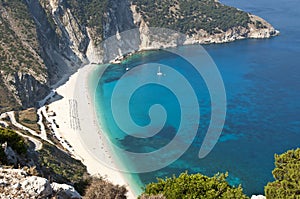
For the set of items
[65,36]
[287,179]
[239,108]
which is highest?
[65,36]

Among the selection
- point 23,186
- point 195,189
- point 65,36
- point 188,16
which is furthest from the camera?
point 188,16

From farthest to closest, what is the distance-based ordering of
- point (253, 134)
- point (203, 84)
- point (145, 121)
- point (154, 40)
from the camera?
point (154, 40)
point (203, 84)
point (145, 121)
point (253, 134)

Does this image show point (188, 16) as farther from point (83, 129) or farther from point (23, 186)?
point (23, 186)

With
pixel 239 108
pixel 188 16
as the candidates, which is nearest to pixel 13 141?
pixel 239 108

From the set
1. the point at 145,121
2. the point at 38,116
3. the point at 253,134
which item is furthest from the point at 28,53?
the point at 253,134

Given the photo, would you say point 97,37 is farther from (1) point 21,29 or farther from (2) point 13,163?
(2) point 13,163

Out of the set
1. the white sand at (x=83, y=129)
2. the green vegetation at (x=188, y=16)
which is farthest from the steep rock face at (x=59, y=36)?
the green vegetation at (x=188, y=16)
